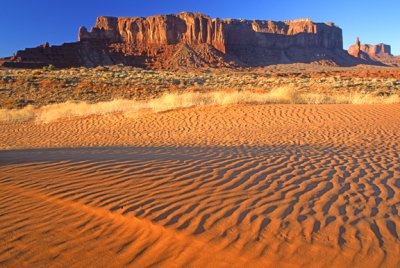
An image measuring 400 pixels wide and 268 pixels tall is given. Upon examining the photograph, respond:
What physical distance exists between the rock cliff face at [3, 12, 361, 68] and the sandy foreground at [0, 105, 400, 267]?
67077mm

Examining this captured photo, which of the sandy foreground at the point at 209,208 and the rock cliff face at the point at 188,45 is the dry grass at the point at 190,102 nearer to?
the sandy foreground at the point at 209,208

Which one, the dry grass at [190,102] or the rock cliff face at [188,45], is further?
the rock cliff face at [188,45]

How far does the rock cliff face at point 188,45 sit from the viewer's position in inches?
3179

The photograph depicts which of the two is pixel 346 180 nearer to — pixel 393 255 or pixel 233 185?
pixel 233 185

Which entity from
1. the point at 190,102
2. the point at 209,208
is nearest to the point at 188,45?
the point at 190,102

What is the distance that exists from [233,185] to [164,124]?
9.43m

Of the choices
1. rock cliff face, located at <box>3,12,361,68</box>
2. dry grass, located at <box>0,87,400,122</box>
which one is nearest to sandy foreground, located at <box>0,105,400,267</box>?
dry grass, located at <box>0,87,400,122</box>

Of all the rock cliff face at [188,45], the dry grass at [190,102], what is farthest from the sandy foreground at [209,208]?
the rock cliff face at [188,45]

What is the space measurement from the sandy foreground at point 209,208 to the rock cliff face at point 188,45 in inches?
2641

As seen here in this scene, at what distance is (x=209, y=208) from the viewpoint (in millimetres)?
4027

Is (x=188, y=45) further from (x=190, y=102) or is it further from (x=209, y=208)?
(x=209, y=208)

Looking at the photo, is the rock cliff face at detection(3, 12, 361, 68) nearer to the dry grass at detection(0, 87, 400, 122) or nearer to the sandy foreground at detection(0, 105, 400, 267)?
the dry grass at detection(0, 87, 400, 122)

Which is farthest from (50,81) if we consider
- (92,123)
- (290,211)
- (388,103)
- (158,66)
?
(158,66)

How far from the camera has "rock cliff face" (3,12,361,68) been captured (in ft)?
265
